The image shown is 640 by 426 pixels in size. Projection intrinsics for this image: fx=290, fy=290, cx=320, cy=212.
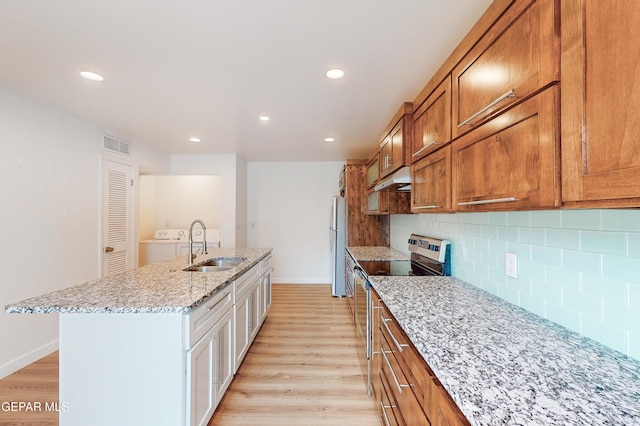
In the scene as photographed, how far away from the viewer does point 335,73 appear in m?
2.12

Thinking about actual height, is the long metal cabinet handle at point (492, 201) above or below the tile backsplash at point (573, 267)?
above

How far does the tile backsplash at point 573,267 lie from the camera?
949mm

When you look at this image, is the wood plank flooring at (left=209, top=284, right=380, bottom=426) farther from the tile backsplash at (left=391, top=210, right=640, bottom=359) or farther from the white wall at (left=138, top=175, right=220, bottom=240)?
the white wall at (left=138, top=175, right=220, bottom=240)

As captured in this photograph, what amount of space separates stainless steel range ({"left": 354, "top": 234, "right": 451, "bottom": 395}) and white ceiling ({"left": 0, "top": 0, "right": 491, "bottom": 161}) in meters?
1.31

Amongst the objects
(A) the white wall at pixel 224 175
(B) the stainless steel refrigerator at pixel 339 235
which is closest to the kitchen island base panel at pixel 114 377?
(B) the stainless steel refrigerator at pixel 339 235

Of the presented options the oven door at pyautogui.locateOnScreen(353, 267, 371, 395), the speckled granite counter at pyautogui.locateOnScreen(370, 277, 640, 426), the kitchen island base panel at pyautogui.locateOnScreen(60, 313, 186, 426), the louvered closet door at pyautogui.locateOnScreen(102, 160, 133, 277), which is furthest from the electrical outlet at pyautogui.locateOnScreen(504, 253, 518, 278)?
the louvered closet door at pyautogui.locateOnScreen(102, 160, 133, 277)

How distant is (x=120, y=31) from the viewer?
164cm

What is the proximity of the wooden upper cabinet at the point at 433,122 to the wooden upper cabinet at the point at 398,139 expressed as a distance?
0.06 m

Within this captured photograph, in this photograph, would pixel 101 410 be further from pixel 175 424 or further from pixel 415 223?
pixel 415 223

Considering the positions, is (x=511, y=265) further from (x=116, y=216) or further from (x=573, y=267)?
(x=116, y=216)

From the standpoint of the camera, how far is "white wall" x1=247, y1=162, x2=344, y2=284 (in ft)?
18.7

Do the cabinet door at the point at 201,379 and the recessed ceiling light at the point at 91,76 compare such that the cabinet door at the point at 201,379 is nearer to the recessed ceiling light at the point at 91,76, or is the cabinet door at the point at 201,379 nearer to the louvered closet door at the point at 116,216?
the recessed ceiling light at the point at 91,76

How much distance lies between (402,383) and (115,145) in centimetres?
423

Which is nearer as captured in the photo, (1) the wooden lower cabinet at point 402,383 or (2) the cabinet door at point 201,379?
(1) the wooden lower cabinet at point 402,383
